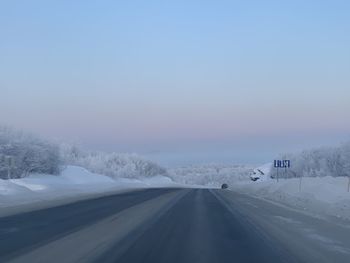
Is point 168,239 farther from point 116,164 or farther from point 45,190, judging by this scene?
point 116,164

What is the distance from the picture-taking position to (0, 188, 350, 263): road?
12188mm

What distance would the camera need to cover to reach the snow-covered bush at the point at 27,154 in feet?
232

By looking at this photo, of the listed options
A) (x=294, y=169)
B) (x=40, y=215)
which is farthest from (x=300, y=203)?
(x=294, y=169)

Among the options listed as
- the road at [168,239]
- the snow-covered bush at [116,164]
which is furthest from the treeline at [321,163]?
the road at [168,239]

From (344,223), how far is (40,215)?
11.3 meters

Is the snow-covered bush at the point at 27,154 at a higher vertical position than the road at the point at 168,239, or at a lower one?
higher

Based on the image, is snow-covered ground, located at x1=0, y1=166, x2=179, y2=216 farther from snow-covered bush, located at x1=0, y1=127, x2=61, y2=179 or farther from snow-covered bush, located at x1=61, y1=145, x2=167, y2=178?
snow-covered bush, located at x1=61, y1=145, x2=167, y2=178

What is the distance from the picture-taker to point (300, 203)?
114 ft

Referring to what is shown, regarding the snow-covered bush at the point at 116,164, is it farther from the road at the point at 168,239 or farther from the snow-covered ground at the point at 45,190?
the road at the point at 168,239

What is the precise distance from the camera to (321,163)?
125m

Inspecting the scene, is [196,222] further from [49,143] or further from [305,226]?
[49,143]

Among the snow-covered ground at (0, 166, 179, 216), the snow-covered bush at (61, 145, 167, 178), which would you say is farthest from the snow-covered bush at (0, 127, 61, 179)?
the snow-covered bush at (61, 145, 167, 178)

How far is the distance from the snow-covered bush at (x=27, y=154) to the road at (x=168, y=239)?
49328 millimetres

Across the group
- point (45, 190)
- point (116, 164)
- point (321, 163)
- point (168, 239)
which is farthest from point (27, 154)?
point (116, 164)
